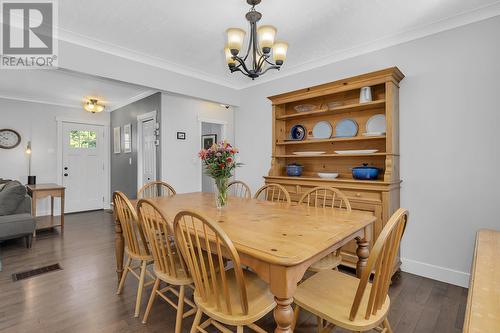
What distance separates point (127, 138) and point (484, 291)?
5801mm

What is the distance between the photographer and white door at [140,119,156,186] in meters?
4.67

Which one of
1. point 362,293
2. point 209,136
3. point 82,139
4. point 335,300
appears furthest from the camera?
point 209,136

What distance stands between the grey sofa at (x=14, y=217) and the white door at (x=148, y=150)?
1773 millimetres

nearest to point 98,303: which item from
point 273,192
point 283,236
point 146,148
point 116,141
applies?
point 283,236

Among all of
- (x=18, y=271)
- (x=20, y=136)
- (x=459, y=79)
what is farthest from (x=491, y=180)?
(x=20, y=136)

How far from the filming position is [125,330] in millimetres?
1800

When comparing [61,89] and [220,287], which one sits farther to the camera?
[61,89]

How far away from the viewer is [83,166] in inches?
234

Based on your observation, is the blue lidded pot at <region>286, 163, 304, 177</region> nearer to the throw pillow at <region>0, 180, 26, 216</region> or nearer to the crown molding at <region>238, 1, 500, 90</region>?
the crown molding at <region>238, 1, 500, 90</region>

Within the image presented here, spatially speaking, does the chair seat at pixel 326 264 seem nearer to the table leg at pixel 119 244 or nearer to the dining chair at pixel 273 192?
the dining chair at pixel 273 192

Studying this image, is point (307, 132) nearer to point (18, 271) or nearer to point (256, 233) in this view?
point (256, 233)

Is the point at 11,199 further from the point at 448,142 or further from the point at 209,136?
the point at 448,142

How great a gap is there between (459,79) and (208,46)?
2618 millimetres

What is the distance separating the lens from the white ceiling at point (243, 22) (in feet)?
7.29
